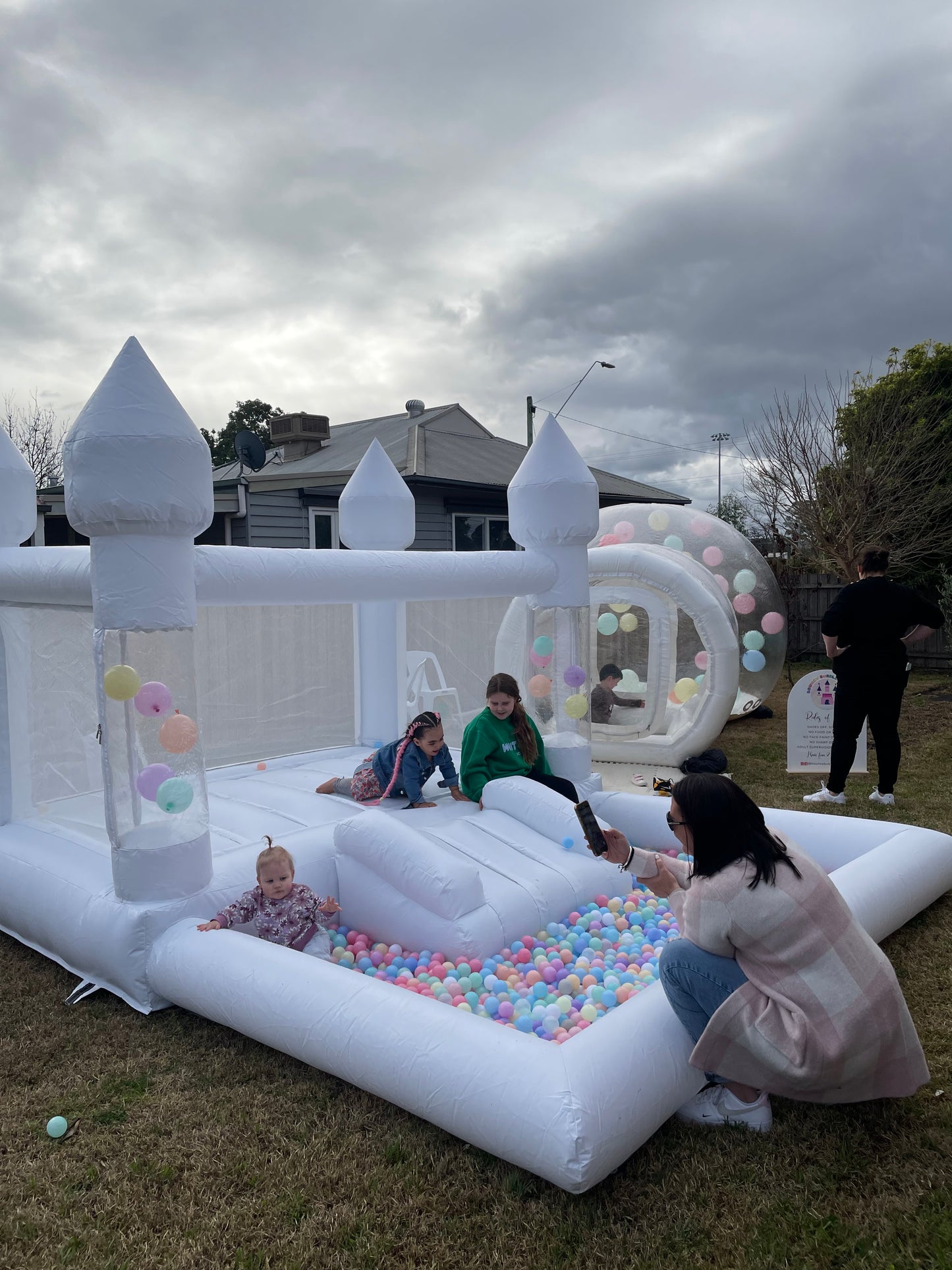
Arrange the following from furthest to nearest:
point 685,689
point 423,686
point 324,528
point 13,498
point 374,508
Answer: point 324,528 < point 685,689 < point 423,686 < point 374,508 < point 13,498

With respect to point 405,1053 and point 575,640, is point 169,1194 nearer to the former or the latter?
point 405,1053

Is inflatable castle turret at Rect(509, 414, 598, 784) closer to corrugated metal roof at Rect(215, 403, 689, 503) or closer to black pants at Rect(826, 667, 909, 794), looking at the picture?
black pants at Rect(826, 667, 909, 794)

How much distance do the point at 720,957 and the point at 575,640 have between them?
3.15 m

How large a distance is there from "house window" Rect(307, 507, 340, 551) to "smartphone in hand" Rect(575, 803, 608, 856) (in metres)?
9.69

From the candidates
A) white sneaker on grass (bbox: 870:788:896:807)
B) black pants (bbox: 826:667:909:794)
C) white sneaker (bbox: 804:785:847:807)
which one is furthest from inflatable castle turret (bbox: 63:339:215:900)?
white sneaker on grass (bbox: 870:788:896:807)

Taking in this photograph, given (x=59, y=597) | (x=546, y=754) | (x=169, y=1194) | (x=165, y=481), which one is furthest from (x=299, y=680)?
(x=169, y=1194)

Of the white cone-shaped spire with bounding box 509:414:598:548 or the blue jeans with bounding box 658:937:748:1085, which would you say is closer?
the blue jeans with bounding box 658:937:748:1085

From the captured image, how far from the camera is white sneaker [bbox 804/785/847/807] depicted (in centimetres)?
637

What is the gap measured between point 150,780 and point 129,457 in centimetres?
132

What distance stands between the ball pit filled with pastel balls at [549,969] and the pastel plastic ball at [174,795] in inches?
39.2

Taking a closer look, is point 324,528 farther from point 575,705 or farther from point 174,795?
point 174,795

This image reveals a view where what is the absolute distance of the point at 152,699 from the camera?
3758mm

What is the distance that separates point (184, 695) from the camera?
3904 mm

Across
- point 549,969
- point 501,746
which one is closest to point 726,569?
point 501,746
